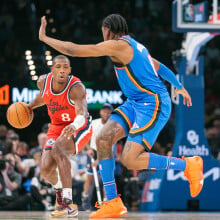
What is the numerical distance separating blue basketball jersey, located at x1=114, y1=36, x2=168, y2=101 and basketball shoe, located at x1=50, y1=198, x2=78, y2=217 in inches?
51.4

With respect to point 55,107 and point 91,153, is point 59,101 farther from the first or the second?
point 91,153

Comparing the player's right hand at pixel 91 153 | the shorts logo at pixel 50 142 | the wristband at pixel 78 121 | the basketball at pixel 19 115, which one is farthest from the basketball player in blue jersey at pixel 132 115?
the player's right hand at pixel 91 153

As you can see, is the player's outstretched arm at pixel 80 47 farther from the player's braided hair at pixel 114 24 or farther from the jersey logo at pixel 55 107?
the jersey logo at pixel 55 107

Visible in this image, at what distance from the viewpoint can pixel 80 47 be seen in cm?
532

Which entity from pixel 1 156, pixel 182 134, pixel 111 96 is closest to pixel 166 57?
pixel 111 96

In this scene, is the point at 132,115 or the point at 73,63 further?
the point at 73,63

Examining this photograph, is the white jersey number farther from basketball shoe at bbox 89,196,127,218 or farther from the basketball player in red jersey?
basketball shoe at bbox 89,196,127,218

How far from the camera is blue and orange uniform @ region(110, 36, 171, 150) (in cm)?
580

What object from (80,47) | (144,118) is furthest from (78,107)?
(80,47)

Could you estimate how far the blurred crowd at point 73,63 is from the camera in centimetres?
1009

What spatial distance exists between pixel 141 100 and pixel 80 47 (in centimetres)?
96

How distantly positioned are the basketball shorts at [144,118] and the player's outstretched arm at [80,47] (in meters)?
0.65

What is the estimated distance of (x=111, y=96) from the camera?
12484 millimetres

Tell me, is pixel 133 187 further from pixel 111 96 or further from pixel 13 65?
pixel 13 65
